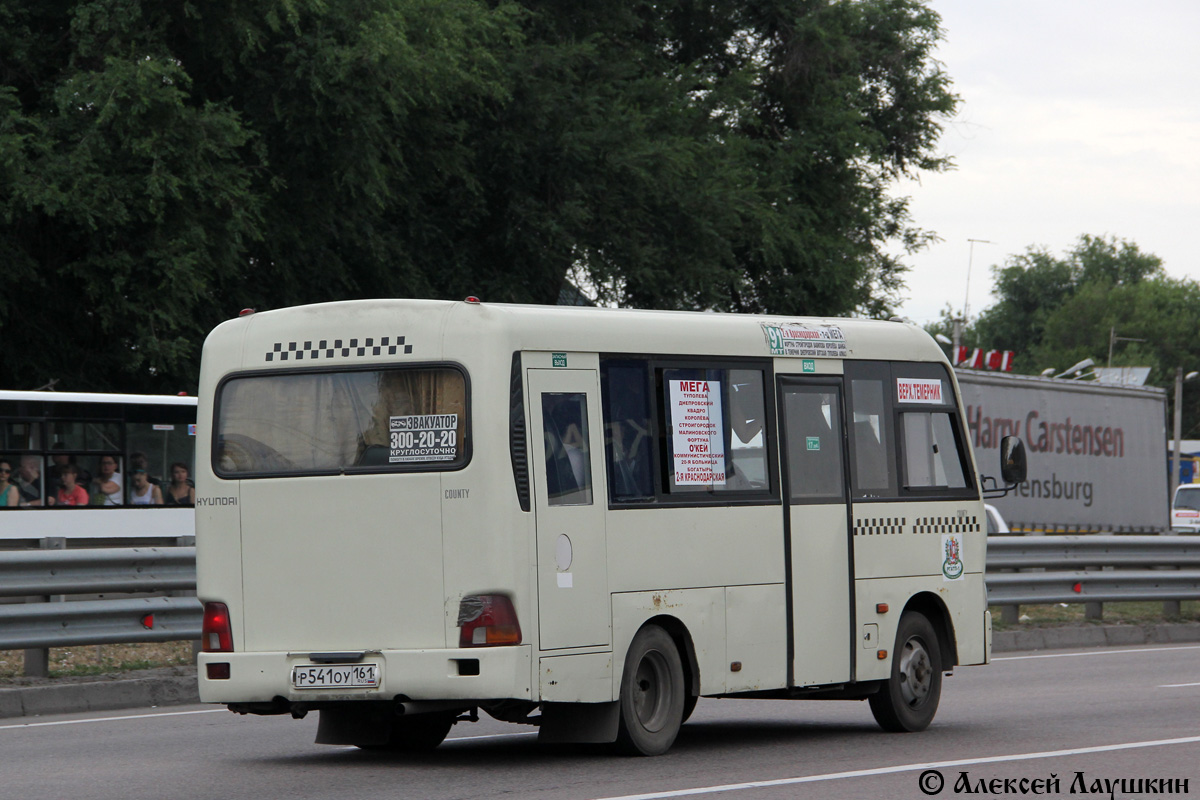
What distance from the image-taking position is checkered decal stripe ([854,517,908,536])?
11281 mm

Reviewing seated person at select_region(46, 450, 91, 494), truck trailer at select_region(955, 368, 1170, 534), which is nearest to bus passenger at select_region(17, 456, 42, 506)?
seated person at select_region(46, 450, 91, 494)

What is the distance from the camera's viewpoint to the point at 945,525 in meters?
12.0

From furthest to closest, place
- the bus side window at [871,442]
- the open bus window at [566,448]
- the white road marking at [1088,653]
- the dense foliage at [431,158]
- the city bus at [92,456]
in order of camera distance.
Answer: the city bus at [92,456], the dense foliage at [431,158], the white road marking at [1088,653], the bus side window at [871,442], the open bus window at [566,448]

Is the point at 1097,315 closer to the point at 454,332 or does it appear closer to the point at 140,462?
the point at 140,462

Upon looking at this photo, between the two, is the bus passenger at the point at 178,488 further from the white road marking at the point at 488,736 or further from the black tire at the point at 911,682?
the black tire at the point at 911,682

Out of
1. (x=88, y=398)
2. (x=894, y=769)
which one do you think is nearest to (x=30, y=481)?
(x=88, y=398)

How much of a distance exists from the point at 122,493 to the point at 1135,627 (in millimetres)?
15955

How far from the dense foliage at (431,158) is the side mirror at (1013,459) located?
15462mm

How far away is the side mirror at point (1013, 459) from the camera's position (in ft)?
38.7

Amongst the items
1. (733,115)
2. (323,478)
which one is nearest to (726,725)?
(323,478)

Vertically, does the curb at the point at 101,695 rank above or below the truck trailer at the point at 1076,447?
below

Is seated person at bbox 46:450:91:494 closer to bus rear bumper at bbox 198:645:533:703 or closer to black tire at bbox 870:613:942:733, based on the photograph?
black tire at bbox 870:613:942:733

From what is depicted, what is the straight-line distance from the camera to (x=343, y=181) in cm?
2714

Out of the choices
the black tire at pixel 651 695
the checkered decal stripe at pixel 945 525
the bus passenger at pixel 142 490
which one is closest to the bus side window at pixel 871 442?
the checkered decal stripe at pixel 945 525
